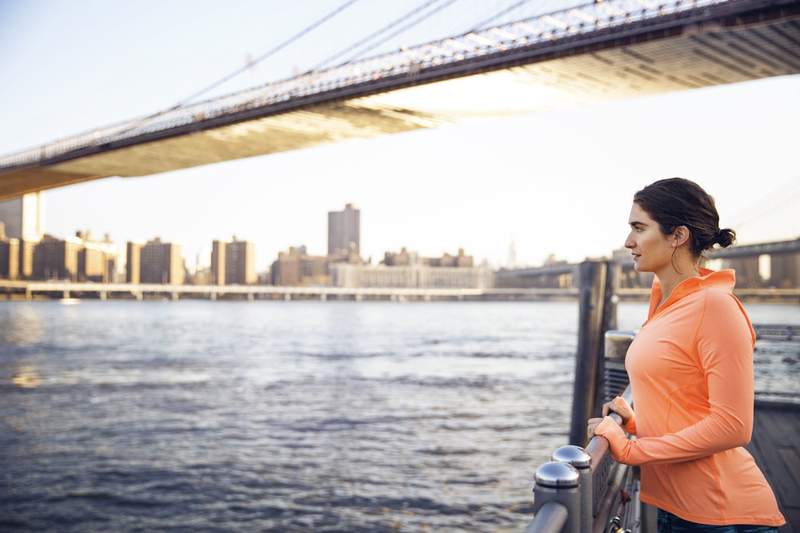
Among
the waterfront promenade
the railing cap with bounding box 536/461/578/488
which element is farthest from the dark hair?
the waterfront promenade

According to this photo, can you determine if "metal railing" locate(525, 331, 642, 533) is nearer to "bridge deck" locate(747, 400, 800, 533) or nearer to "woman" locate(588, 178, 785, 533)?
"woman" locate(588, 178, 785, 533)

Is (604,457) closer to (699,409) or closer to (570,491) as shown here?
(699,409)

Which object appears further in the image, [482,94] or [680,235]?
[482,94]

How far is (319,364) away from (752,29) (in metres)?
15.1

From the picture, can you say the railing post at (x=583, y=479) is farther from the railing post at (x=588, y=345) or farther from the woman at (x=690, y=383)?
the railing post at (x=588, y=345)

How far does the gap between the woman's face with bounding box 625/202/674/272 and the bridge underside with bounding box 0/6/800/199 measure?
1920cm

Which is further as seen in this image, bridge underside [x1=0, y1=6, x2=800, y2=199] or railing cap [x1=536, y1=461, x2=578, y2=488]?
bridge underside [x1=0, y1=6, x2=800, y2=199]

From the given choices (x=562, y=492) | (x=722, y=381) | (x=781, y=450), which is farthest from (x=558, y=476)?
(x=781, y=450)

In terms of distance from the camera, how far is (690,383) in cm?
150

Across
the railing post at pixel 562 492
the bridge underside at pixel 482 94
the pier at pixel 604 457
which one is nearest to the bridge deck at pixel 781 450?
the pier at pixel 604 457

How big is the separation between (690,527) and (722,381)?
30 centimetres

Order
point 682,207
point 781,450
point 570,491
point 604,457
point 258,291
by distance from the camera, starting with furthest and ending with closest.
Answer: point 258,291 → point 781,450 → point 604,457 → point 682,207 → point 570,491

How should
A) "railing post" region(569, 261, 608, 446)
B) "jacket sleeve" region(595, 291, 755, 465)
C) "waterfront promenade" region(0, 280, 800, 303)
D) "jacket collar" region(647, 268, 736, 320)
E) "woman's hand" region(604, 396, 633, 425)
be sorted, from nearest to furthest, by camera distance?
"jacket sleeve" region(595, 291, 755, 465) < "jacket collar" region(647, 268, 736, 320) < "woman's hand" region(604, 396, 633, 425) < "railing post" region(569, 261, 608, 446) < "waterfront promenade" region(0, 280, 800, 303)

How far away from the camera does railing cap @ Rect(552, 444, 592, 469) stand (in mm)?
1442
